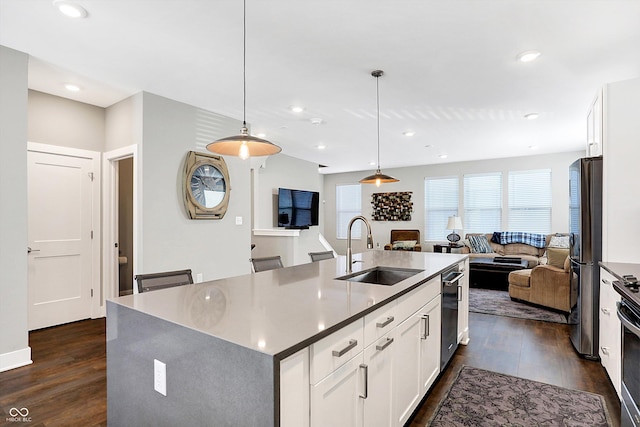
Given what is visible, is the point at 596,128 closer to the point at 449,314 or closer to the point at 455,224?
the point at 449,314

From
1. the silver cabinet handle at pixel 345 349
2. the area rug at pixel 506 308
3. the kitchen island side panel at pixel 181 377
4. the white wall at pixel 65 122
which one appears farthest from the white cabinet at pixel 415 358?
the white wall at pixel 65 122

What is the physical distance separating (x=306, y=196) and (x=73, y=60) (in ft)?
17.1

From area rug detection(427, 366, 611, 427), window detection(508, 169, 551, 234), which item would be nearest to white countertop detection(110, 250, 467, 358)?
area rug detection(427, 366, 611, 427)

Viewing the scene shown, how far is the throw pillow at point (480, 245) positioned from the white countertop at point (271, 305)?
18.5ft

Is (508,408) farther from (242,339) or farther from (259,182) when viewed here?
(259,182)

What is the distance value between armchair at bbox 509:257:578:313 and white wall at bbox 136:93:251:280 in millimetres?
4102

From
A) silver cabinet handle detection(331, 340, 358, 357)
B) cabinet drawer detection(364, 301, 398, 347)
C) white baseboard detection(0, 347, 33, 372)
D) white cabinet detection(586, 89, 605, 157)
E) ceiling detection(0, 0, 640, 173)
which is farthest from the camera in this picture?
white cabinet detection(586, 89, 605, 157)

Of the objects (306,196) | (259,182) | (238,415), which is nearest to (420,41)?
(238,415)

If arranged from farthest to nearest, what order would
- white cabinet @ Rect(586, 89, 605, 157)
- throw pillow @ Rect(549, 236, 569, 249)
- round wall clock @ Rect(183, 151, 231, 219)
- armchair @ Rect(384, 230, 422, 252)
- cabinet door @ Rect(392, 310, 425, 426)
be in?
1. armchair @ Rect(384, 230, 422, 252)
2. throw pillow @ Rect(549, 236, 569, 249)
3. round wall clock @ Rect(183, 151, 231, 219)
4. white cabinet @ Rect(586, 89, 605, 157)
5. cabinet door @ Rect(392, 310, 425, 426)

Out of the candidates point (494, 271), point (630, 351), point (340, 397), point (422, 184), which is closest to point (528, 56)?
point (630, 351)

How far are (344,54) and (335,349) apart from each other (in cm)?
239

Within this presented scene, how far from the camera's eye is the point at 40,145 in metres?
3.72

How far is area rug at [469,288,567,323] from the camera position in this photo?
4284mm

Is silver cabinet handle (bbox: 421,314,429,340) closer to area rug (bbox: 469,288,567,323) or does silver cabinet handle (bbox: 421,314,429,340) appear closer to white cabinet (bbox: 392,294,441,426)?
white cabinet (bbox: 392,294,441,426)
